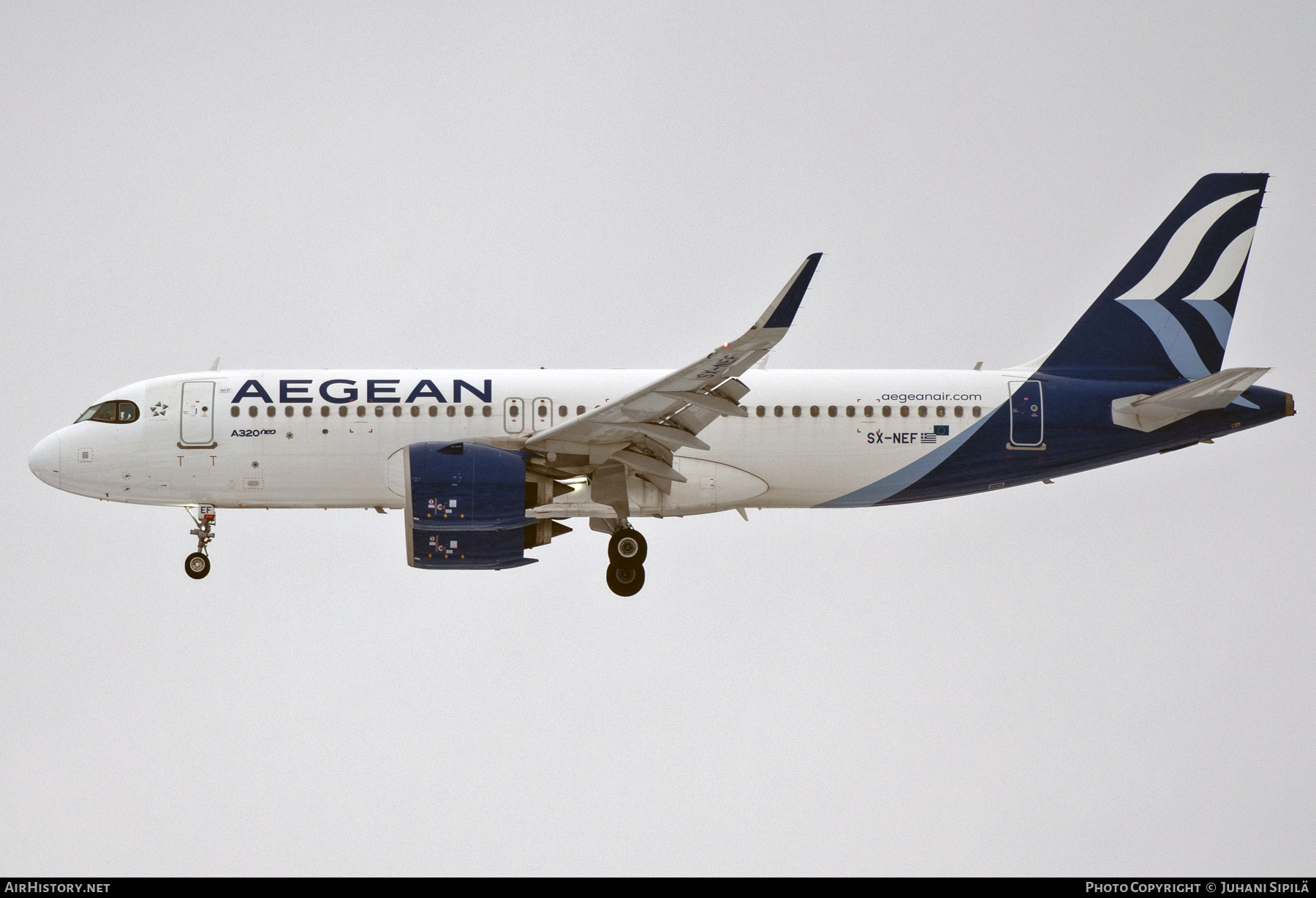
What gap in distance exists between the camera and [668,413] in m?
21.5

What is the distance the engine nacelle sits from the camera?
21562 millimetres

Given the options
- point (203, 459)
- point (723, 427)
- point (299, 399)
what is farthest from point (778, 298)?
point (203, 459)

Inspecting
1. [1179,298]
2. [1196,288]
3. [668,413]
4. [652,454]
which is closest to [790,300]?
[668,413]

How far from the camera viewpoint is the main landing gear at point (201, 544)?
80.2ft

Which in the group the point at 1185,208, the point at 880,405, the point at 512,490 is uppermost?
the point at 1185,208

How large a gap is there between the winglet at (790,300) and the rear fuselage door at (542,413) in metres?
5.88

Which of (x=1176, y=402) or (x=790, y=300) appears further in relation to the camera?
(x=1176, y=402)

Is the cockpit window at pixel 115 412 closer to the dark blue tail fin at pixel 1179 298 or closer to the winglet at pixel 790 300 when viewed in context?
the winglet at pixel 790 300

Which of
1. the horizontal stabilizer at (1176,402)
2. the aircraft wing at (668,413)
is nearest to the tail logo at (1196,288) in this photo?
the horizontal stabilizer at (1176,402)

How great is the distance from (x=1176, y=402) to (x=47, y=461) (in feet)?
64.7

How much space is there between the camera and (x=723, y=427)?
23578 millimetres

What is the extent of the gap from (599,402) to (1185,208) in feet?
37.3

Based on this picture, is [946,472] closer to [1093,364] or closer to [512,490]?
[1093,364]

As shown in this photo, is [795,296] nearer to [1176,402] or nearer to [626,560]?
[626,560]
